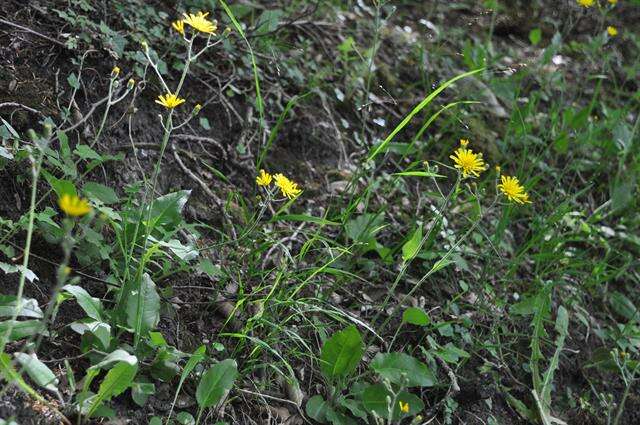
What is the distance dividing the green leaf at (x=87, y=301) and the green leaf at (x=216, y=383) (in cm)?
31

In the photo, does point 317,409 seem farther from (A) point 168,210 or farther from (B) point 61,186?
(B) point 61,186

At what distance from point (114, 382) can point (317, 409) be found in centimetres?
61

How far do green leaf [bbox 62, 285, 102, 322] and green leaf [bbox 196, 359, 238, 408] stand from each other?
0.31 metres

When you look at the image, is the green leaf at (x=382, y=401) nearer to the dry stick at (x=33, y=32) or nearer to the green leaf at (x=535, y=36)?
the dry stick at (x=33, y=32)

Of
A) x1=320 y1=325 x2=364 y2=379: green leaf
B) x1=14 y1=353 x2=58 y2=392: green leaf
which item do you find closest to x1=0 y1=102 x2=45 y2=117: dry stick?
x1=14 y1=353 x2=58 y2=392: green leaf

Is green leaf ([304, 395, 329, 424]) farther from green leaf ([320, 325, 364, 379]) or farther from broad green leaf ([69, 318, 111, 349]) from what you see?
broad green leaf ([69, 318, 111, 349])

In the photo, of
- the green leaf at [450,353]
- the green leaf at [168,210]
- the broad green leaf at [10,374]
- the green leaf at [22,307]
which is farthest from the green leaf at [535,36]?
the broad green leaf at [10,374]

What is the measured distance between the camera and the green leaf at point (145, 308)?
1853 millimetres

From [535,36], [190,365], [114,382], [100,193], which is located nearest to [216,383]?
[190,365]

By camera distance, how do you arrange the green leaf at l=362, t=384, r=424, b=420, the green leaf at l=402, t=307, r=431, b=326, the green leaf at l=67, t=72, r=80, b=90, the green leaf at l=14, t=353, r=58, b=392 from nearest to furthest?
1. the green leaf at l=14, t=353, r=58, b=392
2. the green leaf at l=362, t=384, r=424, b=420
3. the green leaf at l=402, t=307, r=431, b=326
4. the green leaf at l=67, t=72, r=80, b=90

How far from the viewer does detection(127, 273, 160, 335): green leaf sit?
6.08 ft

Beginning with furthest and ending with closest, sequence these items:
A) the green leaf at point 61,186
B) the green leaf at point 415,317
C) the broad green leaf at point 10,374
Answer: the green leaf at point 415,317
the green leaf at point 61,186
the broad green leaf at point 10,374

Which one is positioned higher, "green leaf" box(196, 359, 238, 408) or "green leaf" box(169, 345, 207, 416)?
"green leaf" box(169, 345, 207, 416)

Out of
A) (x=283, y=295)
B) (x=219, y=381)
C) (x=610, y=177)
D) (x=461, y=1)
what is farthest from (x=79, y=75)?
(x=461, y=1)
